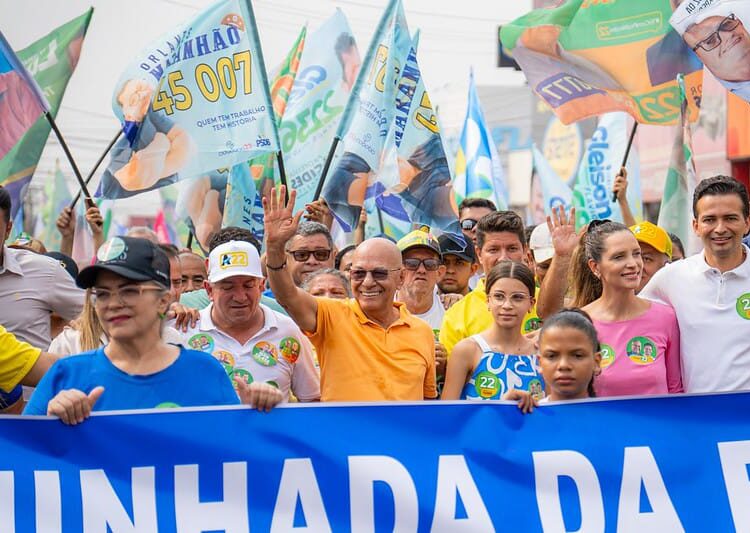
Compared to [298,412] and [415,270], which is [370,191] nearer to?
[415,270]

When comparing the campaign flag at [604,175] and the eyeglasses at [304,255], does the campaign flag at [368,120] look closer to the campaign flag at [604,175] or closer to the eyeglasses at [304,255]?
the eyeglasses at [304,255]

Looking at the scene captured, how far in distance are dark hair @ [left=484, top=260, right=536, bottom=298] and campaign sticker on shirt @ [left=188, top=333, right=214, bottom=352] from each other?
54.4 inches

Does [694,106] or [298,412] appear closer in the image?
[298,412]

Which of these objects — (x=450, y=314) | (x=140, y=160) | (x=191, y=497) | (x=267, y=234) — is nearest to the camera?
(x=191, y=497)

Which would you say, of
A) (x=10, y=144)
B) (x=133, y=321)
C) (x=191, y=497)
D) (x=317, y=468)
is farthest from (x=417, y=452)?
(x=10, y=144)

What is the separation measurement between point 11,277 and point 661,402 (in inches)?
116

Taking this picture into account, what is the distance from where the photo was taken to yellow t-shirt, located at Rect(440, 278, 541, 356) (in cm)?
595

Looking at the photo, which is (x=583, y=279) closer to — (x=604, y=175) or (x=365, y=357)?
(x=365, y=357)

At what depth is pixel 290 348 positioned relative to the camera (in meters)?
5.34

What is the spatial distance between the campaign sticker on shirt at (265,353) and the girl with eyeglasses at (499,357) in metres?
0.79

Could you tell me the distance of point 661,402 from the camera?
4.50m

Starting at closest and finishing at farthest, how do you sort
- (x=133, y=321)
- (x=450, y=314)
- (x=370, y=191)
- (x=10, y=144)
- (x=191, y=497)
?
(x=133, y=321)
(x=191, y=497)
(x=450, y=314)
(x=10, y=144)
(x=370, y=191)

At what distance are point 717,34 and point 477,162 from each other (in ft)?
20.5

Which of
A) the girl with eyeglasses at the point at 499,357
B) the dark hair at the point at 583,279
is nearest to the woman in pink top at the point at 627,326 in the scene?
the dark hair at the point at 583,279
